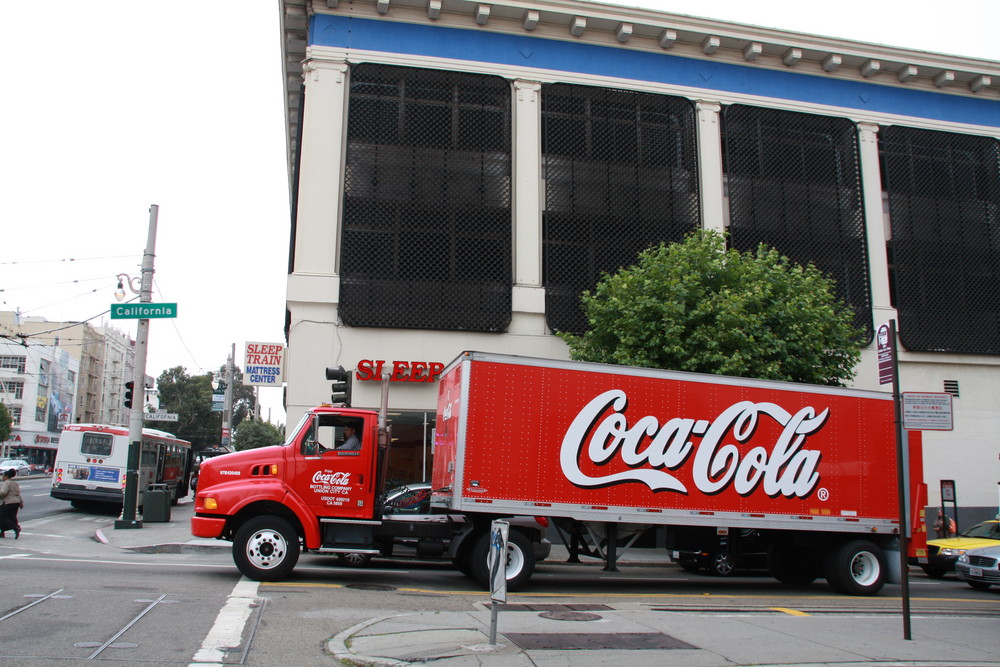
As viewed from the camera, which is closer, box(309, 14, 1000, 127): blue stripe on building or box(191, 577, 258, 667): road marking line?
box(191, 577, 258, 667): road marking line

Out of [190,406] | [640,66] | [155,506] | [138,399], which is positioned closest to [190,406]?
[190,406]

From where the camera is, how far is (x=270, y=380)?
27.6 metres

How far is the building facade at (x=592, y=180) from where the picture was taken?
71.7 feet

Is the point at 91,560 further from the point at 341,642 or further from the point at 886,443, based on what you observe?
the point at 886,443

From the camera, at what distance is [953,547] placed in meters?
17.1

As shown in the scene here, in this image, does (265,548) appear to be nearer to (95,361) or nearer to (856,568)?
(856,568)

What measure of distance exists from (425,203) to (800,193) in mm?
12112

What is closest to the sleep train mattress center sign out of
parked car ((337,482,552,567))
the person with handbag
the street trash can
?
the street trash can

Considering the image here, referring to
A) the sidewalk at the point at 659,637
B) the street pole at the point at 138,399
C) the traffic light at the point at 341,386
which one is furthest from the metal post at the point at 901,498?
the street pole at the point at 138,399

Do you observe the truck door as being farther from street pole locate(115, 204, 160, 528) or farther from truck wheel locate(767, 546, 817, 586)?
street pole locate(115, 204, 160, 528)

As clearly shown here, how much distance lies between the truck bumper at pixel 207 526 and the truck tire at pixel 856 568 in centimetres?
1002

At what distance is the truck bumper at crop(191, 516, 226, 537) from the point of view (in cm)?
1131

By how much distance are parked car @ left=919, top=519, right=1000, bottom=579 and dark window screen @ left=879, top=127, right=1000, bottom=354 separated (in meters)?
8.56

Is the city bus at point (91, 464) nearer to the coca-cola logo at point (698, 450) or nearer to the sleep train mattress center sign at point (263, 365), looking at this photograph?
the sleep train mattress center sign at point (263, 365)
